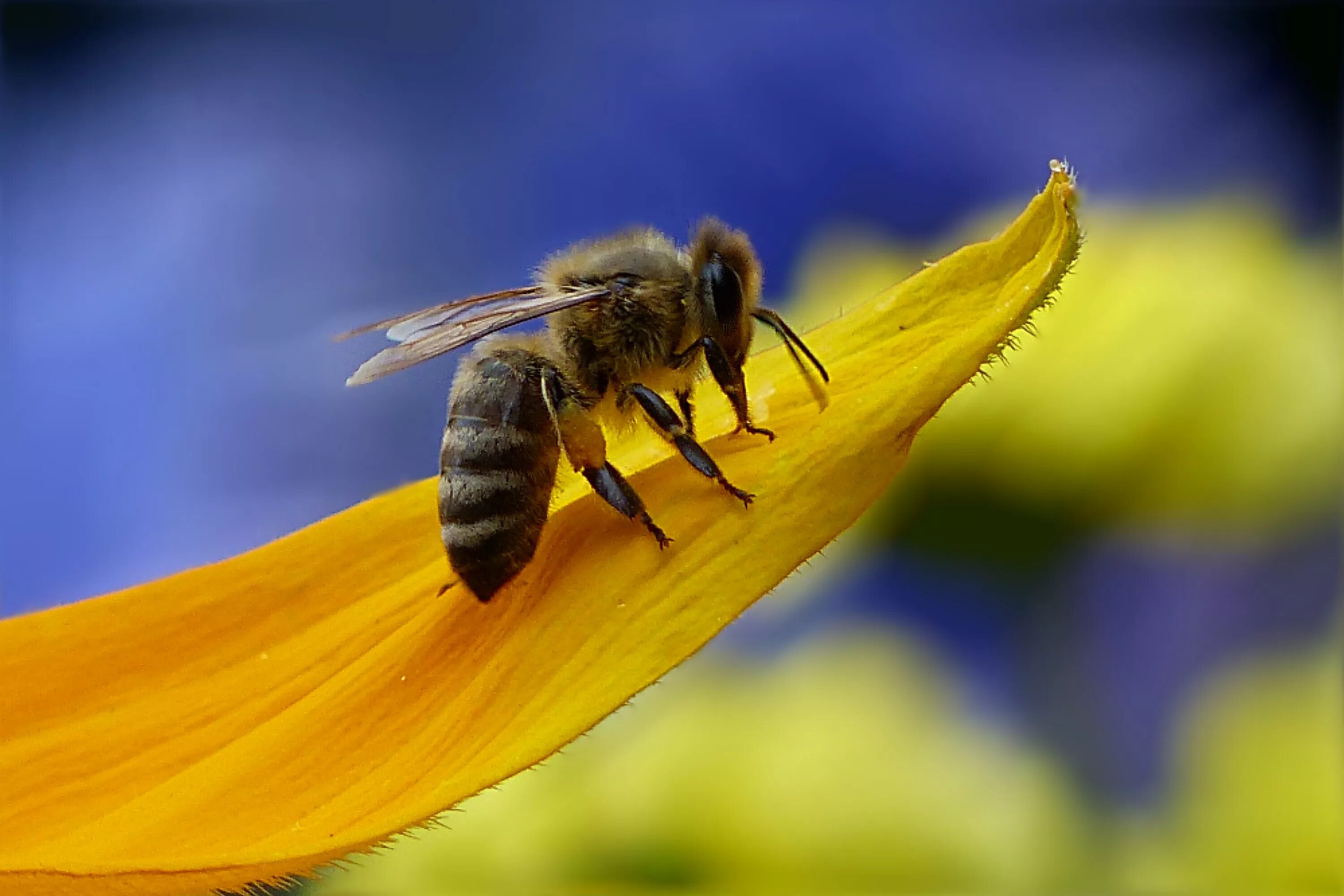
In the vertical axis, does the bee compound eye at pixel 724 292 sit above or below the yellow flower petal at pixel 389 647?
above

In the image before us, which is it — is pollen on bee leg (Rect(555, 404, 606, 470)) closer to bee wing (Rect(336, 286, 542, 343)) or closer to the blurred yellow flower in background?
bee wing (Rect(336, 286, 542, 343))

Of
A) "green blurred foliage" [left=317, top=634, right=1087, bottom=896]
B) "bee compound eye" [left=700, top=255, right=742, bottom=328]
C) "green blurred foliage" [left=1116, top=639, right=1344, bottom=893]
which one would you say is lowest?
"green blurred foliage" [left=1116, top=639, right=1344, bottom=893]

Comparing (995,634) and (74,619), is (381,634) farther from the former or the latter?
(995,634)

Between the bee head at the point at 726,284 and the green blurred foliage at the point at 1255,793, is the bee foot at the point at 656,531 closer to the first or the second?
the bee head at the point at 726,284

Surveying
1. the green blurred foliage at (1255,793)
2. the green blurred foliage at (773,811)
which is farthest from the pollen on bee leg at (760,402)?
the green blurred foliage at (1255,793)

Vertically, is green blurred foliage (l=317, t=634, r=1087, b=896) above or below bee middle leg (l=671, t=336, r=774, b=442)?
below

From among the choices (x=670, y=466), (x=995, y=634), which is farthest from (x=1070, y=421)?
(x=670, y=466)

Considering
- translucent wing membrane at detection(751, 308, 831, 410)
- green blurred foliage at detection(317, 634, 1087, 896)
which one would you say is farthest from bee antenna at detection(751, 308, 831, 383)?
green blurred foliage at detection(317, 634, 1087, 896)

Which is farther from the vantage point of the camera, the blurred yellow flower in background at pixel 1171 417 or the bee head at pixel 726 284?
the blurred yellow flower in background at pixel 1171 417
